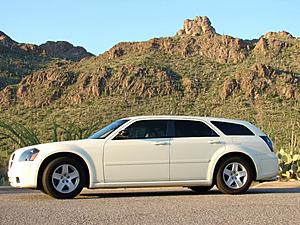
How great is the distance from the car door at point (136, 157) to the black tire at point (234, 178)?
104 centimetres

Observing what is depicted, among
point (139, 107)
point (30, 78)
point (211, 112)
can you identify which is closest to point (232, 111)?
point (211, 112)

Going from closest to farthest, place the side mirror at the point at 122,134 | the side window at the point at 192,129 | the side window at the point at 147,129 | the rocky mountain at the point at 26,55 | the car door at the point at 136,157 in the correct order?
the car door at the point at 136,157, the side mirror at the point at 122,134, the side window at the point at 147,129, the side window at the point at 192,129, the rocky mountain at the point at 26,55

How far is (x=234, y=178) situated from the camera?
13.3 m

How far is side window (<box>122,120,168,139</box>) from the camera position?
13211mm

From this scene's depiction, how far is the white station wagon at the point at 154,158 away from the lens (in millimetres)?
12688

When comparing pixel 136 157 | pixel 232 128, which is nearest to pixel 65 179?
pixel 136 157

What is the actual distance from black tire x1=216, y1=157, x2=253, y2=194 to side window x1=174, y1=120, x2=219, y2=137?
61 centimetres

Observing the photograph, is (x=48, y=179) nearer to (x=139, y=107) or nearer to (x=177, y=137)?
(x=177, y=137)

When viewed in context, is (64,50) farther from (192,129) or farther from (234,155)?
(234,155)

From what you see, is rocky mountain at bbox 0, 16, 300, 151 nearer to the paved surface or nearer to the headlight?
the paved surface

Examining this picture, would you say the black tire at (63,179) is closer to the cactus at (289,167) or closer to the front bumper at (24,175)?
the front bumper at (24,175)

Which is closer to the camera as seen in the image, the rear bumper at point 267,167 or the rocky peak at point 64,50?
the rear bumper at point 267,167

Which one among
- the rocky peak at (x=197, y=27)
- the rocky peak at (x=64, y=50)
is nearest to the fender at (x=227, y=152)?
the rocky peak at (x=197, y=27)

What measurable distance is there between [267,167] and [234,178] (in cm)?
72
